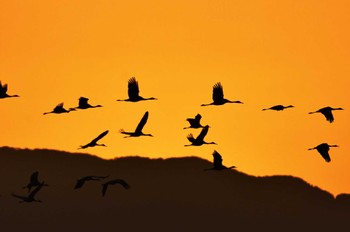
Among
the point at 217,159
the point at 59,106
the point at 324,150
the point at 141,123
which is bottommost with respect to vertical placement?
the point at 217,159

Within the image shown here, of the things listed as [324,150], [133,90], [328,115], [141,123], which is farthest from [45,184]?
[328,115]

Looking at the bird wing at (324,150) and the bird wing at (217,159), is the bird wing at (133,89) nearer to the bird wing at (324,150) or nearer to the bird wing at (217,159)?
the bird wing at (217,159)

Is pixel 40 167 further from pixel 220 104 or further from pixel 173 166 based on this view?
pixel 220 104

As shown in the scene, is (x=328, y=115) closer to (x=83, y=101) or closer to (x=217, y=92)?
(x=217, y=92)

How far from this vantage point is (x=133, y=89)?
58.8 meters

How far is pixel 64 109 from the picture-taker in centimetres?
6259

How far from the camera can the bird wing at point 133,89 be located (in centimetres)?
5869

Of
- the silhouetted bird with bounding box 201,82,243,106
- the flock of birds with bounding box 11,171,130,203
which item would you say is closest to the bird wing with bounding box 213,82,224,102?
the silhouetted bird with bounding box 201,82,243,106

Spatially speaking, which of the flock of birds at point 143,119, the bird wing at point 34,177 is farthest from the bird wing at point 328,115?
the bird wing at point 34,177

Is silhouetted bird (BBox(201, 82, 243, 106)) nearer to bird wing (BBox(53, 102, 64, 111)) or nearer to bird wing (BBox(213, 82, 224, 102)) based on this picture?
bird wing (BBox(213, 82, 224, 102))

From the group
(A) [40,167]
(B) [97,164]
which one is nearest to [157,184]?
(B) [97,164]

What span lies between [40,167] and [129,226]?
66.8ft

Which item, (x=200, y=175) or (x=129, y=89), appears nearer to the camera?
(x=129, y=89)

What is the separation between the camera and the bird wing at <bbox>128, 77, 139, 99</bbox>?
5869 centimetres
